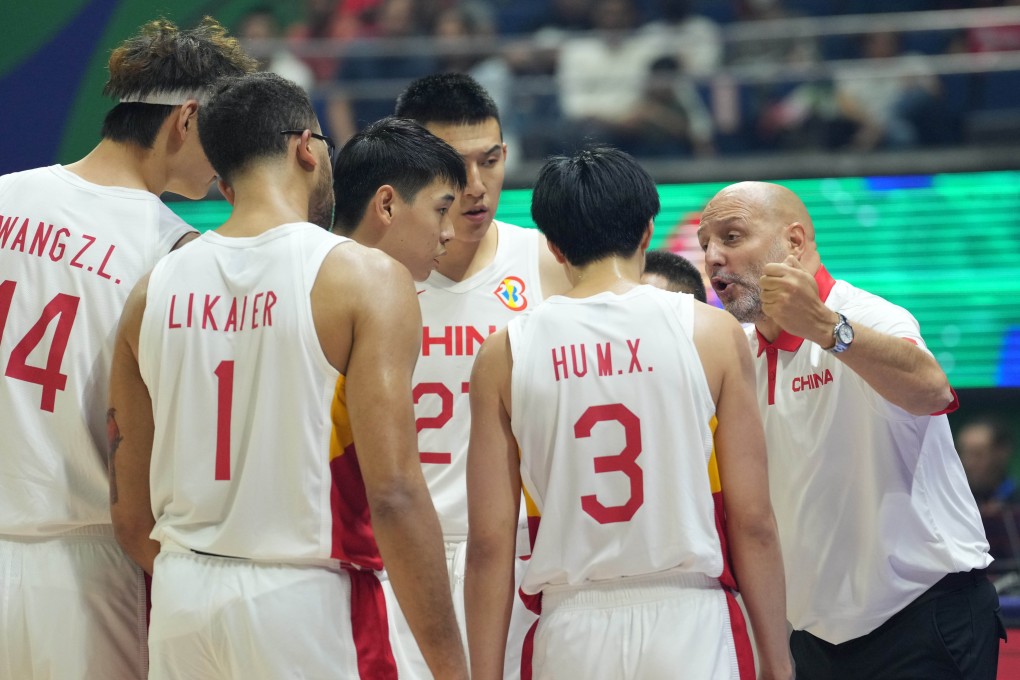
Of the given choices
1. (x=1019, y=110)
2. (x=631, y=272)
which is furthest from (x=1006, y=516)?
(x=631, y=272)

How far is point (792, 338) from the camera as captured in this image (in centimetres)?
433

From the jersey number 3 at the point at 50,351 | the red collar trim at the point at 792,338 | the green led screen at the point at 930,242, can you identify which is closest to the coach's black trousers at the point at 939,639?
the red collar trim at the point at 792,338

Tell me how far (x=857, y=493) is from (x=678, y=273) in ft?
5.10

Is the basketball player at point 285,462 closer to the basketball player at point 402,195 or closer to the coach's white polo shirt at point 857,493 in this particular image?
the basketball player at point 402,195

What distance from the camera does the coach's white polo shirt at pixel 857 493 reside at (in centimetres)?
407

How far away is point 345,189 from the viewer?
363cm

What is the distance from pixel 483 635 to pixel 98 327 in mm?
1399

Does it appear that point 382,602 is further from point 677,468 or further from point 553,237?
point 553,237

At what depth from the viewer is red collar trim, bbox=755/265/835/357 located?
433 cm

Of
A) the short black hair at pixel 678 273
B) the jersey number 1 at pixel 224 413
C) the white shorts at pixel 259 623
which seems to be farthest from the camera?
the short black hair at pixel 678 273

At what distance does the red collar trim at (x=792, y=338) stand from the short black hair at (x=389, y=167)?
139 centimetres

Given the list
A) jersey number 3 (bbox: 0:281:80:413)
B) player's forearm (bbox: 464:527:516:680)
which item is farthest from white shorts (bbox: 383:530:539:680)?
jersey number 3 (bbox: 0:281:80:413)

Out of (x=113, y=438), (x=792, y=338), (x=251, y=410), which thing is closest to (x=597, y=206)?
(x=251, y=410)

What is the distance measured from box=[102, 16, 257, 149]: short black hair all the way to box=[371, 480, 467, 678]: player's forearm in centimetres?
148
